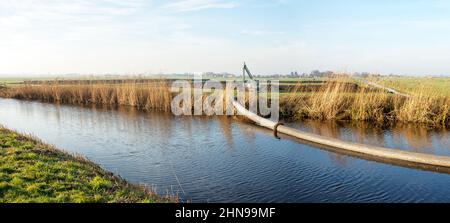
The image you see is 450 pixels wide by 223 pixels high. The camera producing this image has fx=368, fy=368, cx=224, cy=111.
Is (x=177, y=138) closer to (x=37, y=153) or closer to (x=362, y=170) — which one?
(x=37, y=153)

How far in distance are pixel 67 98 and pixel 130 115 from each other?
12881mm

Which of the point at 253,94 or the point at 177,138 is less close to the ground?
the point at 253,94

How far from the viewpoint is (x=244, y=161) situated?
11164 millimetres

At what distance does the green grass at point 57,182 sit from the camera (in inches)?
258

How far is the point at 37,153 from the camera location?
32.1 ft

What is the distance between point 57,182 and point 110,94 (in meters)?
22.5

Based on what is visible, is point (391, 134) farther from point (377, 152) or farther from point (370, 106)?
point (377, 152)

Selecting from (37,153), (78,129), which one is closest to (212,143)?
(37,153)

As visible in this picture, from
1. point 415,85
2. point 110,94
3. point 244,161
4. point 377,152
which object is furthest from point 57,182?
point 110,94

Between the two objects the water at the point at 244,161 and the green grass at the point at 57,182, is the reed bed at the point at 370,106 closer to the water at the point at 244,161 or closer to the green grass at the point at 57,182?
the water at the point at 244,161

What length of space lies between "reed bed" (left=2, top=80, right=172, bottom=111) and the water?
5601 millimetres

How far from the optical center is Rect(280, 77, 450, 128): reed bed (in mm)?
16594

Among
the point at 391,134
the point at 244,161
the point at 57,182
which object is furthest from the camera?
the point at 391,134

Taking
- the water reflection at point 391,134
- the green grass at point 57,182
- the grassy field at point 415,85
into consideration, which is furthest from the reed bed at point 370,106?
the green grass at point 57,182
